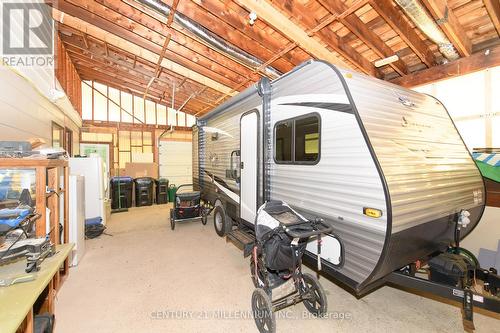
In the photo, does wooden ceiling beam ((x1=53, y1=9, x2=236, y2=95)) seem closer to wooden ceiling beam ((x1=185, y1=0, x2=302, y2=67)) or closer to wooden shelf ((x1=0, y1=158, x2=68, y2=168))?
wooden ceiling beam ((x1=185, y1=0, x2=302, y2=67))

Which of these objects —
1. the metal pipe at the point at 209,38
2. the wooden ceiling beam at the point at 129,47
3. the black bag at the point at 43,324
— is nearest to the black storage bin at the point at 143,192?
the wooden ceiling beam at the point at 129,47

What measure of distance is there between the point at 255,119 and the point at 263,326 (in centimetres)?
265

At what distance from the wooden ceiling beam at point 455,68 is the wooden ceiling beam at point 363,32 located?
1.04 ft

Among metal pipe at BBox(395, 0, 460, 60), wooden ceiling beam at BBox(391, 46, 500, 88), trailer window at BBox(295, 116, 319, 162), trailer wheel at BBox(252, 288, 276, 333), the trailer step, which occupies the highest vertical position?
metal pipe at BBox(395, 0, 460, 60)

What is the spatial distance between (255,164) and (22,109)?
11.4ft

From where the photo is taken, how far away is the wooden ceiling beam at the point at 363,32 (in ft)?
10.5

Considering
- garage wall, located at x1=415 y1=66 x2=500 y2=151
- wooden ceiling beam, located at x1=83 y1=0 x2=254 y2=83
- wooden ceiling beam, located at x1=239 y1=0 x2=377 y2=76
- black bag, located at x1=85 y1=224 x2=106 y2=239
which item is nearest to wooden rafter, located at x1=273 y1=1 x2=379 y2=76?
wooden ceiling beam, located at x1=239 y1=0 x2=377 y2=76

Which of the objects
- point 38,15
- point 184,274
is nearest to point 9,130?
point 38,15

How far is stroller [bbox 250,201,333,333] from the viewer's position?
219cm

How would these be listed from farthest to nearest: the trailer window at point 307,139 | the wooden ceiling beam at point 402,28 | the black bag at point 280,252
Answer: the wooden ceiling beam at point 402,28 → the trailer window at point 307,139 → the black bag at point 280,252

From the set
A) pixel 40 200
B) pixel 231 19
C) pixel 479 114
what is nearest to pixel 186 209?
pixel 40 200

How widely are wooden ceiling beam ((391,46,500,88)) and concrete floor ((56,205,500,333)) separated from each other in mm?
3630

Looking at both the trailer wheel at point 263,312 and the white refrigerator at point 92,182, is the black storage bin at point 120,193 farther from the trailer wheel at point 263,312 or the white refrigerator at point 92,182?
the trailer wheel at point 263,312

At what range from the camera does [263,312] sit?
7.45 ft
